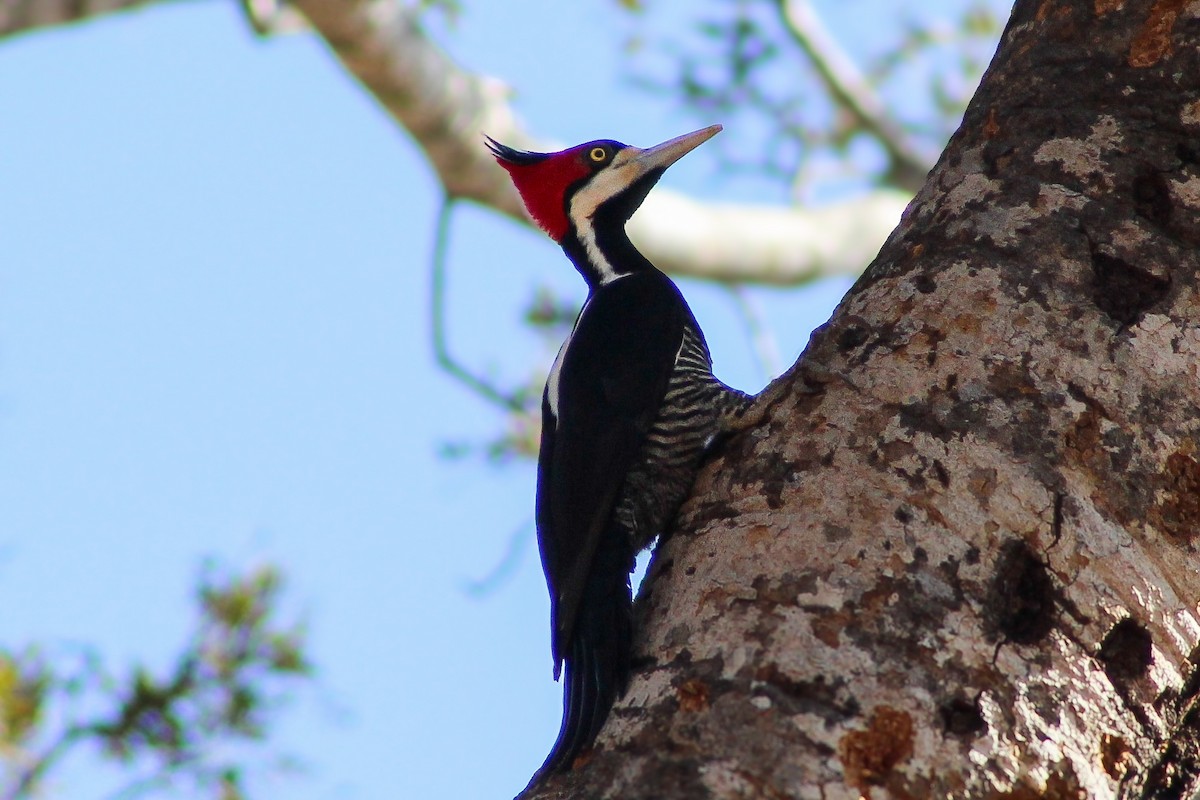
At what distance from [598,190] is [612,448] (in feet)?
4.00

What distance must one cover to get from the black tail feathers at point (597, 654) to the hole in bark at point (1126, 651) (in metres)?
0.64

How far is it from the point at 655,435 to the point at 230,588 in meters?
2.33

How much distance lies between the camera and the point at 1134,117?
227 cm

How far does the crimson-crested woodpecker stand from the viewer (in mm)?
2262

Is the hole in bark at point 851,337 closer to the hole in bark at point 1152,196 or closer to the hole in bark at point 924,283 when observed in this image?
the hole in bark at point 924,283

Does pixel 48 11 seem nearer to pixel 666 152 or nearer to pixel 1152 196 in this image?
pixel 666 152

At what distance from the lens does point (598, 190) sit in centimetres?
375

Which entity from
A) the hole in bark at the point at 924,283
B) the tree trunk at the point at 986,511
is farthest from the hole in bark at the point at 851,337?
the hole in bark at the point at 924,283

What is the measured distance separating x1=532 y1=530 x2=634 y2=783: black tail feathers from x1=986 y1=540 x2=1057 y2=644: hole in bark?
0.51 metres

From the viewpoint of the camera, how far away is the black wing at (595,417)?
2.57 meters

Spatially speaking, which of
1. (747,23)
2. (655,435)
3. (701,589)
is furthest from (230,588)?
(747,23)

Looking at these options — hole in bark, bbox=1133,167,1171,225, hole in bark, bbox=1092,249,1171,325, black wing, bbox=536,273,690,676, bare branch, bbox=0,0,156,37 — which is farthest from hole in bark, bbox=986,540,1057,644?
bare branch, bbox=0,0,156,37

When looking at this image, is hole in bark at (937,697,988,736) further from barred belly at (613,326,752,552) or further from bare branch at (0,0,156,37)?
bare branch at (0,0,156,37)

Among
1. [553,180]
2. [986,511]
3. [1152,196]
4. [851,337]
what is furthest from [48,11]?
[986,511]
